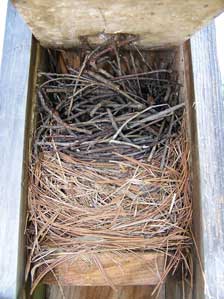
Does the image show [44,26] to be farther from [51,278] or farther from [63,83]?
[51,278]

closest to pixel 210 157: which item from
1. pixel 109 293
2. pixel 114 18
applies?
pixel 114 18

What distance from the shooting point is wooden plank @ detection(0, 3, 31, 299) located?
90 centimetres

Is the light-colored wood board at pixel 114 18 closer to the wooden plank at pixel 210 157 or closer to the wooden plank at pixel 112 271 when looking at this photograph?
the wooden plank at pixel 210 157

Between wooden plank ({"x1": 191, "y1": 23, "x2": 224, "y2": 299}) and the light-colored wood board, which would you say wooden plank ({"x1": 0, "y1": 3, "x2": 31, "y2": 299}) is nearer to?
A: the light-colored wood board

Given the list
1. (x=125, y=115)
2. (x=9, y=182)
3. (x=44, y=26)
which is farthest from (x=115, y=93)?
(x=9, y=182)

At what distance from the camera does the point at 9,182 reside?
3.11 feet

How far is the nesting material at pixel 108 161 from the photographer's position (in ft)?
3.26

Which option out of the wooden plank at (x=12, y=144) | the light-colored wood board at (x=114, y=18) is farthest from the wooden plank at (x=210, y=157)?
the wooden plank at (x=12, y=144)

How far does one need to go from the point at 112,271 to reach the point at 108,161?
259 mm

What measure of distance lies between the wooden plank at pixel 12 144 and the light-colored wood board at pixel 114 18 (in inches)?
2.6

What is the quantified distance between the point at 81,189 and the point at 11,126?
0.22 m

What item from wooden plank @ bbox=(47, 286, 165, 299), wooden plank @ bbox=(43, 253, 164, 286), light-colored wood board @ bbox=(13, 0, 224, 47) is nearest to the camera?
light-colored wood board @ bbox=(13, 0, 224, 47)

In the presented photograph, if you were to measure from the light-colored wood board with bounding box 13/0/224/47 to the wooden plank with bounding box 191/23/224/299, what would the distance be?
69 mm

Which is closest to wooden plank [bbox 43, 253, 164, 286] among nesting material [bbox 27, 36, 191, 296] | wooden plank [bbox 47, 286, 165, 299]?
nesting material [bbox 27, 36, 191, 296]
